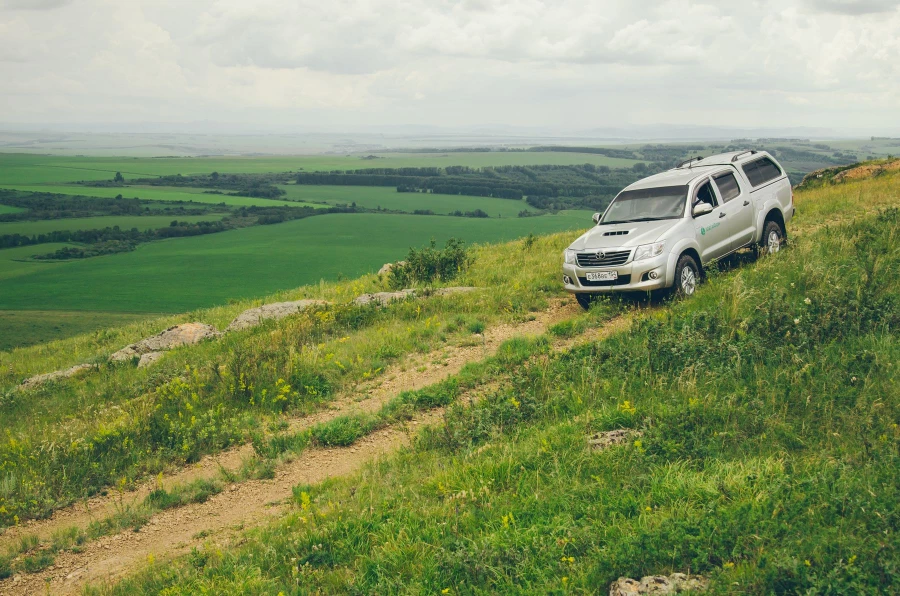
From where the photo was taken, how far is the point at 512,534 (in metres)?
4.57

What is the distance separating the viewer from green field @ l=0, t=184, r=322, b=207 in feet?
299

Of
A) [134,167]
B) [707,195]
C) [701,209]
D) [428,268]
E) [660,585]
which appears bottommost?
[660,585]

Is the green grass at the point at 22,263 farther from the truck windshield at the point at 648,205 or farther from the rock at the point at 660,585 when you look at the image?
the rock at the point at 660,585

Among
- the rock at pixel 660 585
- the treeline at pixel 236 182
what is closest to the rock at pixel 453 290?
the rock at pixel 660 585

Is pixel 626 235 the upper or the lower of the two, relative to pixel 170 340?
upper

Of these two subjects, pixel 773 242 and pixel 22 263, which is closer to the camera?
pixel 773 242

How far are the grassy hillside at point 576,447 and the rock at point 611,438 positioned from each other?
131mm

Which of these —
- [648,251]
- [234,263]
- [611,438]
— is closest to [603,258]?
[648,251]

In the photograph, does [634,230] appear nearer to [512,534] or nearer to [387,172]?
[512,534]

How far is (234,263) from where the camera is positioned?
5184 cm

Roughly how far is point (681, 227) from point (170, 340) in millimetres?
10668

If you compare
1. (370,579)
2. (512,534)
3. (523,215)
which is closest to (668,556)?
(512,534)

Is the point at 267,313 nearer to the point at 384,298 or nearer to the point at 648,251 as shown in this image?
the point at 384,298

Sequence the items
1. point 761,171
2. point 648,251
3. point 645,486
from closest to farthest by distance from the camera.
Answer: point 645,486
point 648,251
point 761,171
